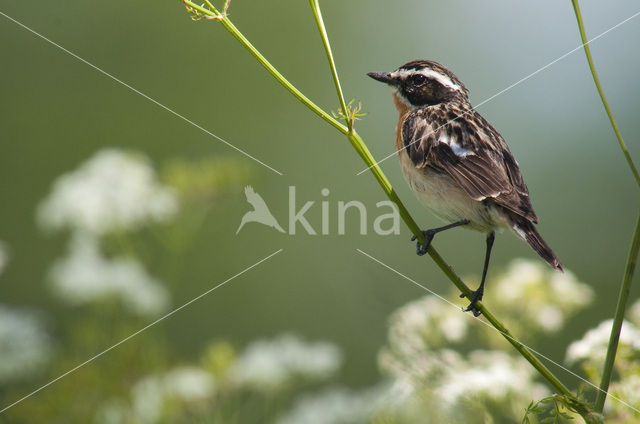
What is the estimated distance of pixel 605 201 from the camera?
7.14m

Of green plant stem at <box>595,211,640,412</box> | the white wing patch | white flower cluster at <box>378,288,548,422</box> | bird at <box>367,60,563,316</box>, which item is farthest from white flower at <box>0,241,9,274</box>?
green plant stem at <box>595,211,640,412</box>

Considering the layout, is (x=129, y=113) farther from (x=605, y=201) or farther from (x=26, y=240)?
(x=605, y=201)

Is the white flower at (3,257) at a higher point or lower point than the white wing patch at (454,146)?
lower

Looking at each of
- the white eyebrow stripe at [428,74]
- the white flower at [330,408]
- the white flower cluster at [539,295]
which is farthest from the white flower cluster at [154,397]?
the white eyebrow stripe at [428,74]

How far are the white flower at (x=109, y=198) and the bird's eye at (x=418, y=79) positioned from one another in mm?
1260

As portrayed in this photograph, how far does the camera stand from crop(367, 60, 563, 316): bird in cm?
257

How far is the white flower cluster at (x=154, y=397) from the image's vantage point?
7.98 ft

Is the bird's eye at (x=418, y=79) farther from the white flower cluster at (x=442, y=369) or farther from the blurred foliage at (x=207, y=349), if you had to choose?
the white flower cluster at (x=442, y=369)

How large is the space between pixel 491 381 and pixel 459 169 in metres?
0.98

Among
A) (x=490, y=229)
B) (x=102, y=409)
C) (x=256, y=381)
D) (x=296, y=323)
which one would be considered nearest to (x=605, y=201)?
(x=296, y=323)

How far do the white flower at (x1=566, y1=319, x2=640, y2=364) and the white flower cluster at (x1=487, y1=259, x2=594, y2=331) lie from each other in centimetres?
45

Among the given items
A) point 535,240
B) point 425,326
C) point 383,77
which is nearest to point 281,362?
point 425,326

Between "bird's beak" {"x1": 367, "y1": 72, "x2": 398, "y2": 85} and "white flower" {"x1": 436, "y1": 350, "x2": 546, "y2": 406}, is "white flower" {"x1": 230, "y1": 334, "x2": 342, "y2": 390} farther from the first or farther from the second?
"bird's beak" {"x1": 367, "y1": 72, "x2": 398, "y2": 85}

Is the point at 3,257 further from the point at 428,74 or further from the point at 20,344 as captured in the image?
the point at 428,74
